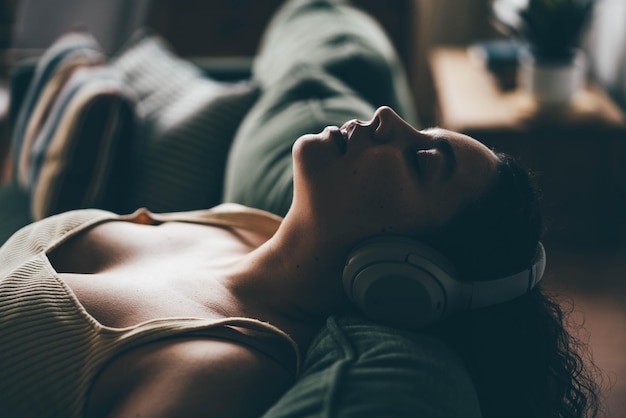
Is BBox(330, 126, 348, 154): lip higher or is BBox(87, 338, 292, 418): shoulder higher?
BBox(330, 126, 348, 154): lip

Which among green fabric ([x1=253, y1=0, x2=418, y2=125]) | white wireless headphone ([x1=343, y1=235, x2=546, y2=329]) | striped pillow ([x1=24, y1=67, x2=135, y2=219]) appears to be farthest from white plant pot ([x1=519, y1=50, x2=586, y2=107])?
white wireless headphone ([x1=343, y1=235, x2=546, y2=329])

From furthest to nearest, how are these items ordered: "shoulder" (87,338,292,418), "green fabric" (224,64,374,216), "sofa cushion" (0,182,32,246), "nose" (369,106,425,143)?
"sofa cushion" (0,182,32,246), "green fabric" (224,64,374,216), "nose" (369,106,425,143), "shoulder" (87,338,292,418)

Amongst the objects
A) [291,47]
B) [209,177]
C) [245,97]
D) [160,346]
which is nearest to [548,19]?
[291,47]

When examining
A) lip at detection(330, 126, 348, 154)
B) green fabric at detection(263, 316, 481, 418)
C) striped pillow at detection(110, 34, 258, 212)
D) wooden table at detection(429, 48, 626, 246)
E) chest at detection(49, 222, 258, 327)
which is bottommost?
wooden table at detection(429, 48, 626, 246)

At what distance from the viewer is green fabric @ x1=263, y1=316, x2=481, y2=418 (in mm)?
711

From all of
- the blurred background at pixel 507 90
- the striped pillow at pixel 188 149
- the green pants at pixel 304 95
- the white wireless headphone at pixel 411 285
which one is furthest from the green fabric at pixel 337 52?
the white wireless headphone at pixel 411 285

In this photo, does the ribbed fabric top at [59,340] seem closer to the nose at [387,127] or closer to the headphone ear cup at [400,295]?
the headphone ear cup at [400,295]

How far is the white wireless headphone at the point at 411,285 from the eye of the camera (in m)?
0.87

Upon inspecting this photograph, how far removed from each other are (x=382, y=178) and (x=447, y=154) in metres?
0.11

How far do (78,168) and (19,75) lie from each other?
33.0 inches

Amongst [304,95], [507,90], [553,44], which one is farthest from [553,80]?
[304,95]

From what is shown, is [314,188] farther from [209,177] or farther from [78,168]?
[78,168]

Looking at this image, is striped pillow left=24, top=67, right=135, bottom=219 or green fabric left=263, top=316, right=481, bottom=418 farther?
striped pillow left=24, top=67, right=135, bottom=219

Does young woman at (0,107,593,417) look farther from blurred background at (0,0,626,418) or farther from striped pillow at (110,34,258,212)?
blurred background at (0,0,626,418)
